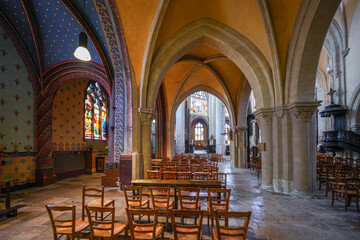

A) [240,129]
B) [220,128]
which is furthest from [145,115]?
[220,128]

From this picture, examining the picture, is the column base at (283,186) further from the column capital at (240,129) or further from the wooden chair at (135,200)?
the column capital at (240,129)

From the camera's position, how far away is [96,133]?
46.6 ft

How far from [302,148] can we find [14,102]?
36.6ft

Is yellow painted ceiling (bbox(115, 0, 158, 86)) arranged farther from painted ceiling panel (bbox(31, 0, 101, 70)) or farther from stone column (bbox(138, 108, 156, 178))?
painted ceiling panel (bbox(31, 0, 101, 70))

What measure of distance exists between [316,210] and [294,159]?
2.16 m

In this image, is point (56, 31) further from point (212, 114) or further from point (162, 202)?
point (212, 114)

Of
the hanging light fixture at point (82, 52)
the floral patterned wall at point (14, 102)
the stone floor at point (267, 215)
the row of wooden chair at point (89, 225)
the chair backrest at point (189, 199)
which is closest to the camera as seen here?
the row of wooden chair at point (89, 225)

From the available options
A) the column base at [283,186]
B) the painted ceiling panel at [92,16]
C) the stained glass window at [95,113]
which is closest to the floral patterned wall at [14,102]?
the painted ceiling panel at [92,16]

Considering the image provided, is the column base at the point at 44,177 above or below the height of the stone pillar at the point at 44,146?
below

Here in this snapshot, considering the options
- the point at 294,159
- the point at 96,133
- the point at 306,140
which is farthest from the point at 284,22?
the point at 96,133

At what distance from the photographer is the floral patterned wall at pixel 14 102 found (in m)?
7.98

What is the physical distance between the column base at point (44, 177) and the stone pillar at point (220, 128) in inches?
989

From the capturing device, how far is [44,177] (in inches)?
365

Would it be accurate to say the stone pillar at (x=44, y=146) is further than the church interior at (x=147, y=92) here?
Yes
